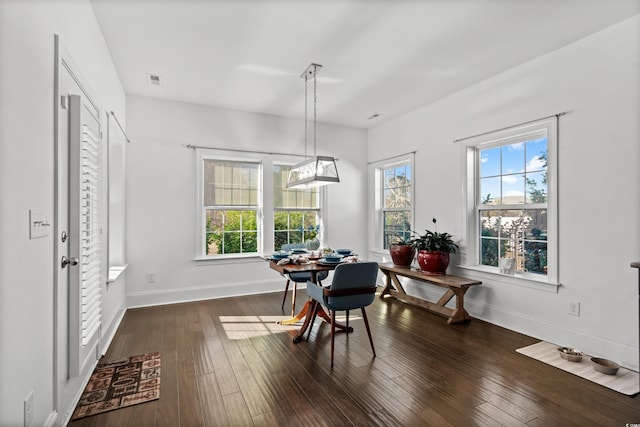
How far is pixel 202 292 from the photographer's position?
464 cm

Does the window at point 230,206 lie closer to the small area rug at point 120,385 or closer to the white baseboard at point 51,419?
the small area rug at point 120,385

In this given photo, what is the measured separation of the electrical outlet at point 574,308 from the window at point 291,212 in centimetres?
354

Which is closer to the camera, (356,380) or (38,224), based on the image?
(38,224)

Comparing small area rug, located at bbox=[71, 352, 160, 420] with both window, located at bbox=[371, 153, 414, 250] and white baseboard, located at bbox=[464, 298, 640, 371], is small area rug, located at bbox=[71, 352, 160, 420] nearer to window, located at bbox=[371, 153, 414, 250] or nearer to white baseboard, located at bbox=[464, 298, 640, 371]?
white baseboard, located at bbox=[464, 298, 640, 371]

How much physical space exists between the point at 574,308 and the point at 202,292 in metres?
4.39

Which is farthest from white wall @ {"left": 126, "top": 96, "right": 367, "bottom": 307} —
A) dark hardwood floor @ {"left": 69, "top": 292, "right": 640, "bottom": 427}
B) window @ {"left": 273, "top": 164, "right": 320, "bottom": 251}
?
dark hardwood floor @ {"left": 69, "top": 292, "right": 640, "bottom": 427}

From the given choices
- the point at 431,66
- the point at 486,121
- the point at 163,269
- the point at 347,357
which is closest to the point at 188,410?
the point at 347,357

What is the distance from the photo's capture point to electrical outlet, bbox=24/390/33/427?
56.7 inches

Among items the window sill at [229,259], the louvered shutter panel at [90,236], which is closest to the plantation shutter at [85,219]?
the louvered shutter panel at [90,236]

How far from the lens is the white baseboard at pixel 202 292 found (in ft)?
14.1

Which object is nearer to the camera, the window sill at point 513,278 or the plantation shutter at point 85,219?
the plantation shutter at point 85,219

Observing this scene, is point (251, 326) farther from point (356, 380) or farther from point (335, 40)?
point (335, 40)

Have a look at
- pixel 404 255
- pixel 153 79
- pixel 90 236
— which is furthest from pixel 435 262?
pixel 153 79

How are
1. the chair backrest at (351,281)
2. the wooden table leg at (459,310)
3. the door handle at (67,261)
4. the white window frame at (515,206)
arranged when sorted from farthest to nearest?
the wooden table leg at (459,310), the white window frame at (515,206), the chair backrest at (351,281), the door handle at (67,261)
